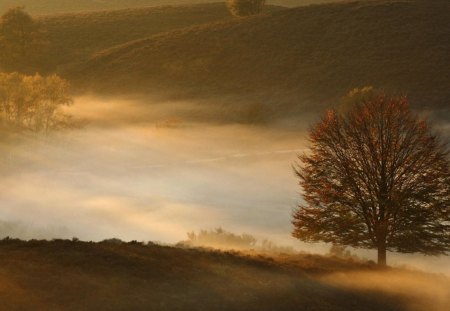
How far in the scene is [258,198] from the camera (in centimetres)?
7344

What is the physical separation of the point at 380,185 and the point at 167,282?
48.3ft

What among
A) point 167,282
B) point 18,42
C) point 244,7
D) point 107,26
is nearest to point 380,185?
point 167,282

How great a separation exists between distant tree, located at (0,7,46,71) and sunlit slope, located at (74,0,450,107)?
10335 mm

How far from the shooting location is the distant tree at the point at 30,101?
84.4 meters

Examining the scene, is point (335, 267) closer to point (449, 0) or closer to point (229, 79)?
point (229, 79)

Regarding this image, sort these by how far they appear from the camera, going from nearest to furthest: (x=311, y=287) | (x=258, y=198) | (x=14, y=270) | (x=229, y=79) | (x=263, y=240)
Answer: (x=14, y=270)
(x=311, y=287)
(x=263, y=240)
(x=258, y=198)
(x=229, y=79)

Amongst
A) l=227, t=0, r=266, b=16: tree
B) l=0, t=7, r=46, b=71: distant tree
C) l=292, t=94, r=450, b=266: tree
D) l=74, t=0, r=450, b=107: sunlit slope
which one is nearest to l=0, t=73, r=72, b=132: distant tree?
l=74, t=0, r=450, b=107: sunlit slope

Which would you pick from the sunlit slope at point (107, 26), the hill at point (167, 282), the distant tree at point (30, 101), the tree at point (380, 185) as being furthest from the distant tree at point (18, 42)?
the hill at point (167, 282)

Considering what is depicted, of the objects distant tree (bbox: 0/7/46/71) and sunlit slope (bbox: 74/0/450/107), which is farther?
distant tree (bbox: 0/7/46/71)

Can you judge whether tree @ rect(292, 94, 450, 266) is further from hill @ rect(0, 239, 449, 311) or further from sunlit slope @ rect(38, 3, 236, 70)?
sunlit slope @ rect(38, 3, 236, 70)

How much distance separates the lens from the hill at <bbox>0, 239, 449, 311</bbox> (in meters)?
22.3

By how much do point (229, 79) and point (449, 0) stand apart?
58.2 meters

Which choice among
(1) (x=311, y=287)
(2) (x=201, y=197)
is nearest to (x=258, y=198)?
(2) (x=201, y=197)

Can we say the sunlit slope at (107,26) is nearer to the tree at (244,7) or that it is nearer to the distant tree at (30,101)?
the tree at (244,7)
